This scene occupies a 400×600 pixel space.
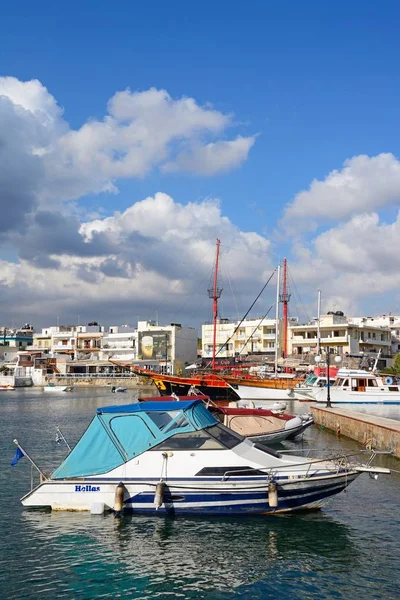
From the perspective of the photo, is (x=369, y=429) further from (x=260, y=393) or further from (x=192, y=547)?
(x=260, y=393)

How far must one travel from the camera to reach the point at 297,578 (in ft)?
41.2

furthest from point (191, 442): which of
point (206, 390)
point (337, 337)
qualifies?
point (337, 337)

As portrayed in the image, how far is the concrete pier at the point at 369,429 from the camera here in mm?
26156

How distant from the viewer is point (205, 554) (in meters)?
13.9

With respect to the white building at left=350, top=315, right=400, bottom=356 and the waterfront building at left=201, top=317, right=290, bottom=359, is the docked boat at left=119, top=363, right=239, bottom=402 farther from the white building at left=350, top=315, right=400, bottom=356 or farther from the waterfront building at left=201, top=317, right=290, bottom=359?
the white building at left=350, top=315, right=400, bottom=356

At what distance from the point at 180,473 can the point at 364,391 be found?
50.0 meters

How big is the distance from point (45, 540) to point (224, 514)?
471 centimetres

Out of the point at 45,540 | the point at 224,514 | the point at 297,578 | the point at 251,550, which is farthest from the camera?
the point at 224,514

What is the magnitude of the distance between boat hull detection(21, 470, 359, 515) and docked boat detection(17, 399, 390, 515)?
27mm

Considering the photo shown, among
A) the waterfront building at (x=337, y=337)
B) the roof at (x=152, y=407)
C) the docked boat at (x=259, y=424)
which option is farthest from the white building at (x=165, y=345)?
the roof at (x=152, y=407)

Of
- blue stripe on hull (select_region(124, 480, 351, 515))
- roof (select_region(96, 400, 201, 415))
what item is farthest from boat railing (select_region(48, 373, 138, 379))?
blue stripe on hull (select_region(124, 480, 351, 515))

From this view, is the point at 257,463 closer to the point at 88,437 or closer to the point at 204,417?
the point at 204,417

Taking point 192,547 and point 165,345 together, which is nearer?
point 192,547

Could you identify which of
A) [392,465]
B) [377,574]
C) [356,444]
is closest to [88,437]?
[377,574]
